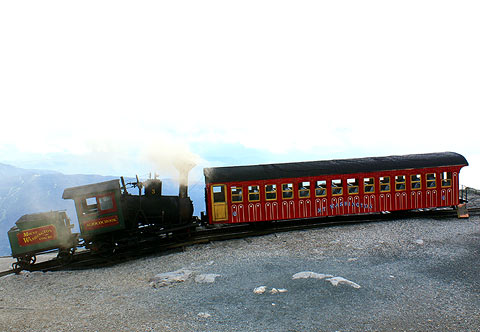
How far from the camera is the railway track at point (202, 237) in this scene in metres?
11.9

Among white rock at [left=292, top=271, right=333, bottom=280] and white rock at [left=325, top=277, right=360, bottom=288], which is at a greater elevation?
white rock at [left=325, top=277, right=360, bottom=288]

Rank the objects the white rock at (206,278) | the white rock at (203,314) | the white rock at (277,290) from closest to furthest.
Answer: the white rock at (203,314) → the white rock at (277,290) → the white rock at (206,278)

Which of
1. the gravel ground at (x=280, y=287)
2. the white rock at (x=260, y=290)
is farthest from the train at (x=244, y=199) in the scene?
the white rock at (x=260, y=290)

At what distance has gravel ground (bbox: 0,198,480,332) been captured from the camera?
6.36 m

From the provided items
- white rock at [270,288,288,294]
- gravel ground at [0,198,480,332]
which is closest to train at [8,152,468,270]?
gravel ground at [0,198,480,332]

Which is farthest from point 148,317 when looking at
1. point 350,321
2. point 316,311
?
point 350,321

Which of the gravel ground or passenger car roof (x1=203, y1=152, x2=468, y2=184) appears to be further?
passenger car roof (x1=203, y1=152, x2=468, y2=184)

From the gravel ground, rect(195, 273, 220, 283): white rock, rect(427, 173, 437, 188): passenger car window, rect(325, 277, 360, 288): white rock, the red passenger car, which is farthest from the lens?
rect(427, 173, 437, 188): passenger car window

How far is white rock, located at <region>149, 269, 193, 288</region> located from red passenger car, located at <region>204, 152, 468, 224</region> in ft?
14.2

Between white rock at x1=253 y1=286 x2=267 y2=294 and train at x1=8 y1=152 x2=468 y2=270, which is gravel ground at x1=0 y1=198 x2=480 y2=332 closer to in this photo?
white rock at x1=253 y1=286 x2=267 y2=294

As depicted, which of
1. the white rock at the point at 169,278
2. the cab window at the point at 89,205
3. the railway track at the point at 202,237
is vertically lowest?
the railway track at the point at 202,237

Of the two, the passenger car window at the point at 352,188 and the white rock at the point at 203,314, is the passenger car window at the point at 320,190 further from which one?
the white rock at the point at 203,314

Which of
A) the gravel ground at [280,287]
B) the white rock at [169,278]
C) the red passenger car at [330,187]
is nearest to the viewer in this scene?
the gravel ground at [280,287]

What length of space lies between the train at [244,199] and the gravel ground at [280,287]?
A: 1.32 meters
